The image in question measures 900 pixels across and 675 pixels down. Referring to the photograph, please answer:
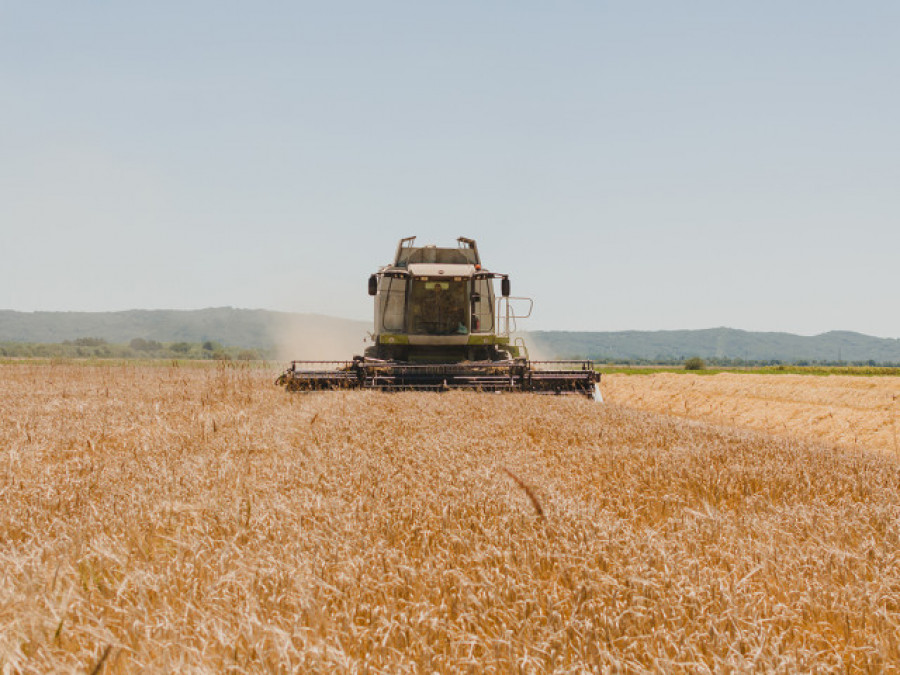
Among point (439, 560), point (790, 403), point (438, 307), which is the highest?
point (438, 307)

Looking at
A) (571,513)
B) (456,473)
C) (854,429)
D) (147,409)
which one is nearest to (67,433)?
(147,409)

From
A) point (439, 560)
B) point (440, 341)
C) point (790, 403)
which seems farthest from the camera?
point (790, 403)

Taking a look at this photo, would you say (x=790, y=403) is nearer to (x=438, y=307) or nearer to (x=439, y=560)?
(x=438, y=307)

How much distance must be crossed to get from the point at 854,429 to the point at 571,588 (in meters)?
12.8

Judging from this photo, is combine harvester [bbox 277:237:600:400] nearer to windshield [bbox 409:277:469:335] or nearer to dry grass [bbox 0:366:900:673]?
windshield [bbox 409:277:469:335]

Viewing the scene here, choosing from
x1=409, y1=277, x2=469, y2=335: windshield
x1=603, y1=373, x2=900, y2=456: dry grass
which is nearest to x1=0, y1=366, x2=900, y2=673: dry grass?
x1=603, y1=373, x2=900, y2=456: dry grass

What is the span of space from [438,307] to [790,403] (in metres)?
10.4

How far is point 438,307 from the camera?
52.9 ft

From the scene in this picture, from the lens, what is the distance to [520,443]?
6.92 metres

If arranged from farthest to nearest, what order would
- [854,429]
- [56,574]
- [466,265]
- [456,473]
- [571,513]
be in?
[466,265]
[854,429]
[456,473]
[571,513]
[56,574]

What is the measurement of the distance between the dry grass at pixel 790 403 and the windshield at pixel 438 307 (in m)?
6.28

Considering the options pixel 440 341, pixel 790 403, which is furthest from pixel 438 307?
pixel 790 403

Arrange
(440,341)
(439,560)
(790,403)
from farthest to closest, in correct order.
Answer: (790,403)
(440,341)
(439,560)

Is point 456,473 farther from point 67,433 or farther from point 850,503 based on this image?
point 67,433
